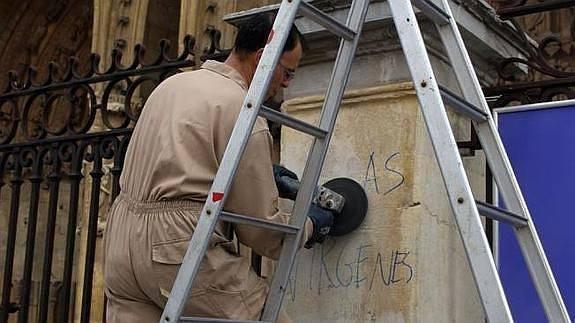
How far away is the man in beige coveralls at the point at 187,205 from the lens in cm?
256

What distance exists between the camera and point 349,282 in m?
3.18

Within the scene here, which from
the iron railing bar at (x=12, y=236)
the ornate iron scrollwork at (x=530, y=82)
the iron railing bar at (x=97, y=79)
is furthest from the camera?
the iron railing bar at (x=12, y=236)

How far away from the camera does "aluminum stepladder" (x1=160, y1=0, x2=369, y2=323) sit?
241 cm

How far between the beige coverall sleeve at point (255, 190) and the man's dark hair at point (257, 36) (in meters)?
0.27

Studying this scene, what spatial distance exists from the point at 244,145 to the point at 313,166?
0.40 meters

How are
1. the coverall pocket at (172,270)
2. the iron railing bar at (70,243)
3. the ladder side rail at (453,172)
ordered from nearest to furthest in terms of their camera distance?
the ladder side rail at (453,172)
the coverall pocket at (172,270)
the iron railing bar at (70,243)

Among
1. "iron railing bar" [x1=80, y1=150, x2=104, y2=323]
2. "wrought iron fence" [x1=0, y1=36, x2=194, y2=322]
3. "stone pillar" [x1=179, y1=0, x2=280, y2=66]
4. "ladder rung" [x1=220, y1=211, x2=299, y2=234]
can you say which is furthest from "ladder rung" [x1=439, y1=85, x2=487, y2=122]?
"stone pillar" [x1=179, y1=0, x2=280, y2=66]

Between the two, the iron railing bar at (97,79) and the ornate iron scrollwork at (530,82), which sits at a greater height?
the iron railing bar at (97,79)

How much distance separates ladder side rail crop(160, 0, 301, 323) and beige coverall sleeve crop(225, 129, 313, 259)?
0.36 ft

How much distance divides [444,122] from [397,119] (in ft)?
2.61

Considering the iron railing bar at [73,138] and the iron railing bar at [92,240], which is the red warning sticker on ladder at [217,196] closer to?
the iron railing bar at [73,138]

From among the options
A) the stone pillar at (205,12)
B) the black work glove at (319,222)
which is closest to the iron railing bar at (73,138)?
the black work glove at (319,222)

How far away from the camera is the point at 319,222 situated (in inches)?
119

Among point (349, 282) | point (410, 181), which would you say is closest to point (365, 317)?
point (349, 282)
